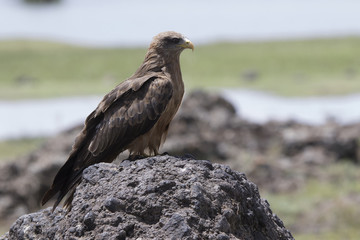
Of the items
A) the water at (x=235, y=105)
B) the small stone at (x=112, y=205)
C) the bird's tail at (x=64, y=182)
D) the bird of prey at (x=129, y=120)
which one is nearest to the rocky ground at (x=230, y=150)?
the water at (x=235, y=105)

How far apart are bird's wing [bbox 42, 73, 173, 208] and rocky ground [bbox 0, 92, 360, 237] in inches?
271

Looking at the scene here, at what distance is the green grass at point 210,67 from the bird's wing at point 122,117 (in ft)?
93.3

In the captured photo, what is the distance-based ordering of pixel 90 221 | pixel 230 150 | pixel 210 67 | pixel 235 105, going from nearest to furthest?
pixel 90 221 → pixel 230 150 → pixel 235 105 → pixel 210 67

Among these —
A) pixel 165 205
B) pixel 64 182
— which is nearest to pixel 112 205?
pixel 165 205

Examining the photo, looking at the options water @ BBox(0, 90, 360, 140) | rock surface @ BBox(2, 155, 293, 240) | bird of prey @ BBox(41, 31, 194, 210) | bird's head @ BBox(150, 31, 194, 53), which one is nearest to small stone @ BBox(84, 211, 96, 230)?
rock surface @ BBox(2, 155, 293, 240)

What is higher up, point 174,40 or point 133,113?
point 174,40

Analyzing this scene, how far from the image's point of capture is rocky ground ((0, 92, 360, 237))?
1539cm

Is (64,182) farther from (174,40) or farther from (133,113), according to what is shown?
(174,40)

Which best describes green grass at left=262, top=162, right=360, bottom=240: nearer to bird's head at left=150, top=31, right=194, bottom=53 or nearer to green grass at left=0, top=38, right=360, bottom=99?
bird's head at left=150, top=31, right=194, bottom=53

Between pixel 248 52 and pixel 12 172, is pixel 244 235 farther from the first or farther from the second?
pixel 248 52

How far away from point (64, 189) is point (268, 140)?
1466cm

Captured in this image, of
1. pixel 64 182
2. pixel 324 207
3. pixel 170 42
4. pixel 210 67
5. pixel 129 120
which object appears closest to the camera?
pixel 64 182

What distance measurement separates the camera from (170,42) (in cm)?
808

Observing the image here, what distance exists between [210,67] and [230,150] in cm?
2967
